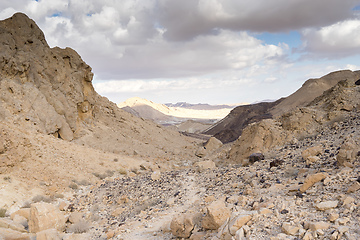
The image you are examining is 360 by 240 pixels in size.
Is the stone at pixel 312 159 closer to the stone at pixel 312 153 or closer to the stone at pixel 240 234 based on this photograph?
the stone at pixel 312 153

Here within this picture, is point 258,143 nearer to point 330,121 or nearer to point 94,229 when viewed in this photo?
point 330,121

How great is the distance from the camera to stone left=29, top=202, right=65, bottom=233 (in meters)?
6.35

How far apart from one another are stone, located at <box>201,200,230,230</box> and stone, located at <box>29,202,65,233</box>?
4.39 m

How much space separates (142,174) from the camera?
1311cm

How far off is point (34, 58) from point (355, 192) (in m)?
21.4

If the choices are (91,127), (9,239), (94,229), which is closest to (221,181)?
(94,229)

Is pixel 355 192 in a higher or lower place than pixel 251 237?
higher

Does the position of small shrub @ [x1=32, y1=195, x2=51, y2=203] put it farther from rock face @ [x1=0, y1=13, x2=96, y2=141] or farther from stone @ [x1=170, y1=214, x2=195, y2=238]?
rock face @ [x1=0, y1=13, x2=96, y2=141]

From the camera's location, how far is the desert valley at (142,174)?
3.98m

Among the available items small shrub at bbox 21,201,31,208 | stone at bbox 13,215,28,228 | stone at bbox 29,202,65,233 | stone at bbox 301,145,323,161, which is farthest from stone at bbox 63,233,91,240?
stone at bbox 301,145,323,161

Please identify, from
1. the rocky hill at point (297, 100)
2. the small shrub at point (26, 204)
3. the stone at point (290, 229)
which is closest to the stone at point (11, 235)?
the small shrub at point (26, 204)

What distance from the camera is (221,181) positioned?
745 centimetres

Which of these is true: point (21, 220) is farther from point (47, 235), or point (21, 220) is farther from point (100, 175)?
point (100, 175)

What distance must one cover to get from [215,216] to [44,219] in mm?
4699
